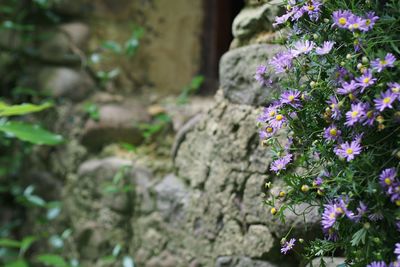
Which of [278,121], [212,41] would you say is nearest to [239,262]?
[278,121]

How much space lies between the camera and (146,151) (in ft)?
6.54

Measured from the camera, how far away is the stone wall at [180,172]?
140 cm

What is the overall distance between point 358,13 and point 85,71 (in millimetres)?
1542

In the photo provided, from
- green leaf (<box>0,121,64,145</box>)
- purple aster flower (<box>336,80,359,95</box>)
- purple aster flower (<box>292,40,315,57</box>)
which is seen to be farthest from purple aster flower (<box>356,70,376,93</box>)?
green leaf (<box>0,121,64,145</box>)

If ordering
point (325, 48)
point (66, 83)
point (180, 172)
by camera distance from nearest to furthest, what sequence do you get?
point (325, 48)
point (180, 172)
point (66, 83)

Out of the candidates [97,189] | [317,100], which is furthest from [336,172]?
[97,189]

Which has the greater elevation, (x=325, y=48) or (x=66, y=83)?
(x=325, y=48)

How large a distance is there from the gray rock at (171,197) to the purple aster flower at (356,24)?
89 cm

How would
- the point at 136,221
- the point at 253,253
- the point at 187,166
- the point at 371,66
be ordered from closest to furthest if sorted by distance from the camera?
the point at 371,66 < the point at 253,253 < the point at 187,166 < the point at 136,221

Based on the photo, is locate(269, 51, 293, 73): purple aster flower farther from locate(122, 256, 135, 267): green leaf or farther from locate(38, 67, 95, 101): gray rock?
Answer: locate(38, 67, 95, 101): gray rock

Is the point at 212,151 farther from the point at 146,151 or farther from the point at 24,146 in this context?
the point at 24,146

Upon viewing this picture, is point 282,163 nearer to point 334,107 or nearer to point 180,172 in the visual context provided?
point 334,107

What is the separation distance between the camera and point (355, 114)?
0.92 m

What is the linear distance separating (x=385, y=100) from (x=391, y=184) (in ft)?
0.48
